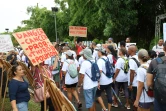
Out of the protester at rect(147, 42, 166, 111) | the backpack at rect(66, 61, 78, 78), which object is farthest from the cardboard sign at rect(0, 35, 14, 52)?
the protester at rect(147, 42, 166, 111)

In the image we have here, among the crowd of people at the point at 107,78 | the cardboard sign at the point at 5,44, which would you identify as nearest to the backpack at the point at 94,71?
the crowd of people at the point at 107,78

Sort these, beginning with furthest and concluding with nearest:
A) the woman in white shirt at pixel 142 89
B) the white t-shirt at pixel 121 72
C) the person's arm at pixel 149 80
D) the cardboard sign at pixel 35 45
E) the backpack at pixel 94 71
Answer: the white t-shirt at pixel 121 72
the backpack at pixel 94 71
the woman in white shirt at pixel 142 89
the cardboard sign at pixel 35 45
the person's arm at pixel 149 80

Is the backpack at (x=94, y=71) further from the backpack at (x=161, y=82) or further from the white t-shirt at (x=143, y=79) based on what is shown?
the backpack at (x=161, y=82)

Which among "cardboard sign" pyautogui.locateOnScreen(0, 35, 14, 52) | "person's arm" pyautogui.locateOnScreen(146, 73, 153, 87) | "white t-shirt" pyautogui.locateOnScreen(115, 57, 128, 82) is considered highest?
"cardboard sign" pyautogui.locateOnScreen(0, 35, 14, 52)

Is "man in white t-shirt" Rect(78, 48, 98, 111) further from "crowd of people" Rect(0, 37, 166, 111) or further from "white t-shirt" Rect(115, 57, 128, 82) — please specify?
"white t-shirt" Rect(115, 57, 128, 82)

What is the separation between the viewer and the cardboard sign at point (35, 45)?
14.0 feet

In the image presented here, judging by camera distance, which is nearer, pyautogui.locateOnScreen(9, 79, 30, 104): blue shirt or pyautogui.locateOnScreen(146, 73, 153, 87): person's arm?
pyautogui.locateOnScreen(146, 73, 153, 87): person's arm

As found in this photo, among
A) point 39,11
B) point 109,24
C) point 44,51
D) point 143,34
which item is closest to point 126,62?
point 44,51

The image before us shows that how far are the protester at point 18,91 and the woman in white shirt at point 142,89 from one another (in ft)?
6.51

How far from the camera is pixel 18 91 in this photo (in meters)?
4.40

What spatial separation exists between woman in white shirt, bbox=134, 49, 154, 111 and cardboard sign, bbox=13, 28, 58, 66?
161cm

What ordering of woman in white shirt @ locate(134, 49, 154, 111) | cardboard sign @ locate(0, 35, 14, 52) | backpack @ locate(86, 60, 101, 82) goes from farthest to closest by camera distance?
cardboard sign @ locate(0, 35, 14, 52) < backpack @ locate(86, 60, 101, 82) < woman in white shirt @ locate(134, 49, 154, 111)

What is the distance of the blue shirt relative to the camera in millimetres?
4309

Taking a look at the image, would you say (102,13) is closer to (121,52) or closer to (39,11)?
(121,52)
